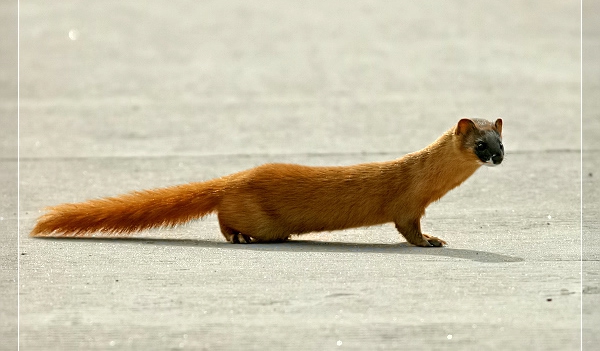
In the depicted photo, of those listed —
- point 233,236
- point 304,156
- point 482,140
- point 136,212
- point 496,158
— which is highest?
point 482,140

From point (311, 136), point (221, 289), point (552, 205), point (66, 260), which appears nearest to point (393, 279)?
point (221, 289)

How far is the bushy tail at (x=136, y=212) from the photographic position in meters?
6.94

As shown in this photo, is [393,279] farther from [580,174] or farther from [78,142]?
[78,142]

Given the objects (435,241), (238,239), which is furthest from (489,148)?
(238,239)

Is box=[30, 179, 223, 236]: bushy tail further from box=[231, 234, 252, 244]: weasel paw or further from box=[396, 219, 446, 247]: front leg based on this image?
box=[396, 219, 446, 247]: front leg

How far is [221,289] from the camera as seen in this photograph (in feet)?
18.4

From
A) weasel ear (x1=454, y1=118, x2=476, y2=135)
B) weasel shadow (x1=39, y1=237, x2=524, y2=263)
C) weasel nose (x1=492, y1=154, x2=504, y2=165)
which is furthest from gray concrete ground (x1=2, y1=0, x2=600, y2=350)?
weasel ear (x1=454, y1=118, x2=476, y2=135)

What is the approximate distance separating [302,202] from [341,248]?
0.37m

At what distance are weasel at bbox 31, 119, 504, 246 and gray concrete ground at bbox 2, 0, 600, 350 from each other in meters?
0.15

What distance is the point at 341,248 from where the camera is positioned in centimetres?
689

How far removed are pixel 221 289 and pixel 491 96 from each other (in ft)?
27.3

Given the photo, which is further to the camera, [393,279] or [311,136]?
[311,136]

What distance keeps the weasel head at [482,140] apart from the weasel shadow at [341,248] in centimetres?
57

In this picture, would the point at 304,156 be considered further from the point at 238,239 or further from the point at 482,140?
the point at 482,140
